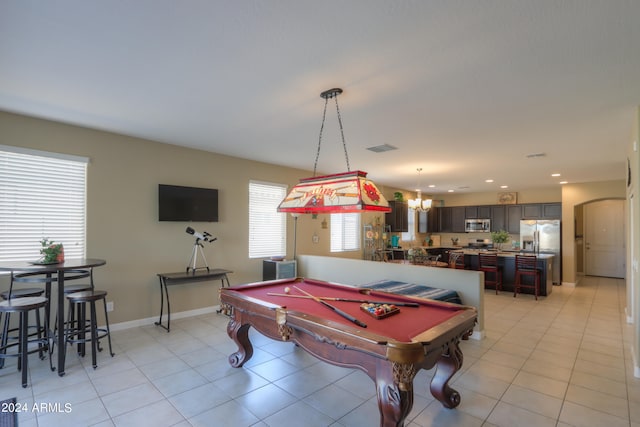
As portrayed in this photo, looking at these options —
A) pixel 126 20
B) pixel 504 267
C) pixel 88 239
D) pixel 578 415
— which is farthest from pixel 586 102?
pixel 88 239

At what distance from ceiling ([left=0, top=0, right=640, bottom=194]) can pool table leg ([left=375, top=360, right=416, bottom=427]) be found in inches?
80.6

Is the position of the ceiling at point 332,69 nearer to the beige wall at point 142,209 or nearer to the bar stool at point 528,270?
the beige wall at point 142,209

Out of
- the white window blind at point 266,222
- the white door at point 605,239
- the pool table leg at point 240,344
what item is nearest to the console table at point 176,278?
the white window blind at point 266,222

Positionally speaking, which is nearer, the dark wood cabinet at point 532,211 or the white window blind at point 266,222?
the white window blind at point 266,222

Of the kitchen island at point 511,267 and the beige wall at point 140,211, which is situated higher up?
the beige wall at point 140,211

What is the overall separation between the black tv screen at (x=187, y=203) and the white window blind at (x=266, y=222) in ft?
2.72

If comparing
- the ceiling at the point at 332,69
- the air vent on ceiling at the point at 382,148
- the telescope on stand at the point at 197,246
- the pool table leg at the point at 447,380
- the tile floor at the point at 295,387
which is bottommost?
the tile floor at the point at 295,387

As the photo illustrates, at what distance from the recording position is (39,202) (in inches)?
147

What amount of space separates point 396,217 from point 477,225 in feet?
10.1

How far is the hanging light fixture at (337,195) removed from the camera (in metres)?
2.85

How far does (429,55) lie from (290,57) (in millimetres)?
1011

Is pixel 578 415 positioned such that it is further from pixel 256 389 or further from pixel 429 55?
pixel 429 55

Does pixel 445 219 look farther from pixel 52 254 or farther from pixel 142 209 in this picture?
pixel 52 254

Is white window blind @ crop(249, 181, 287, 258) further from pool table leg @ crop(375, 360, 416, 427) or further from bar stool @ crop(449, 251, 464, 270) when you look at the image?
pool table leg @ crop(375, 360, 416, 427)
